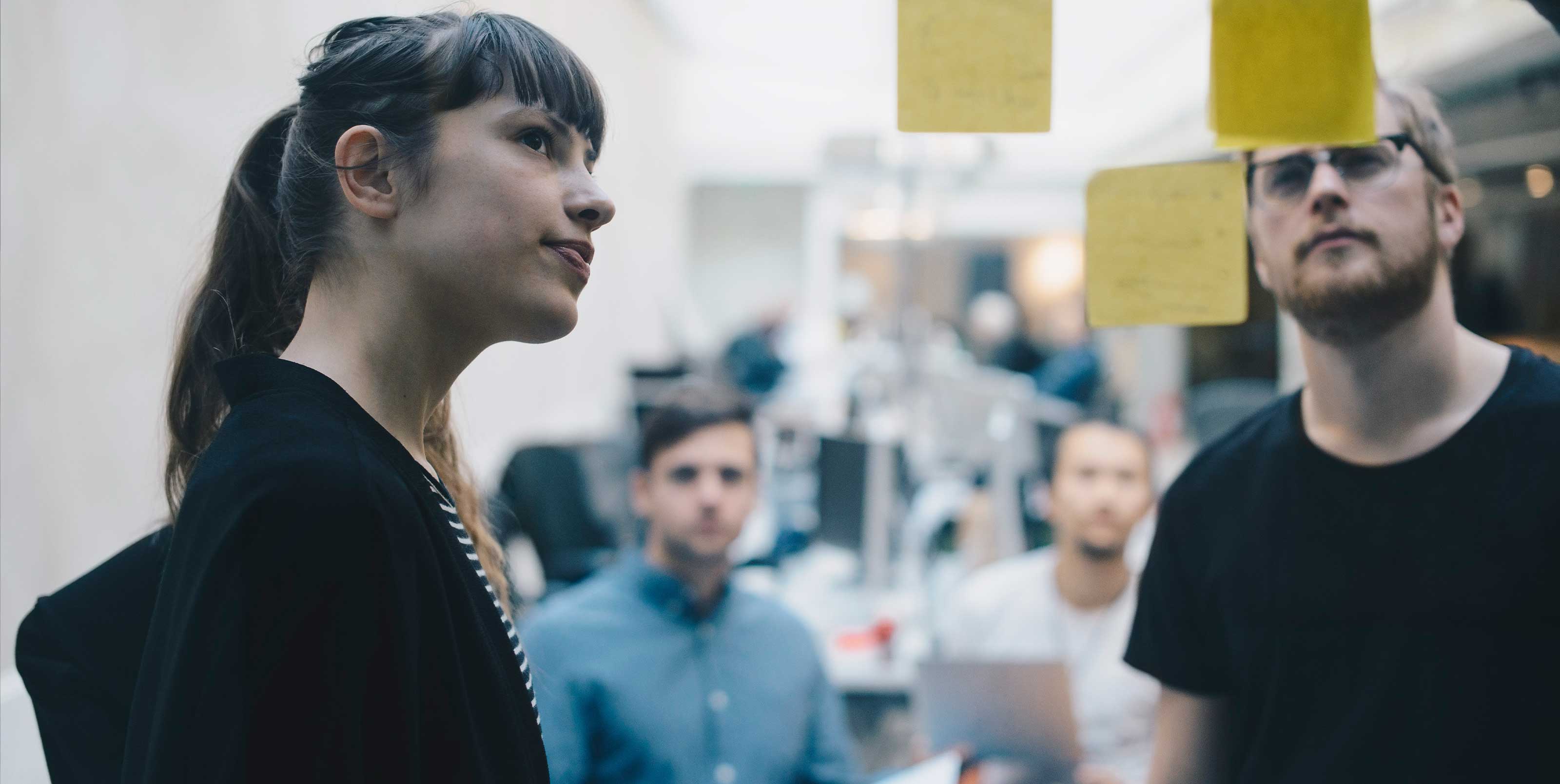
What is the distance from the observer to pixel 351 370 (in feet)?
2.07

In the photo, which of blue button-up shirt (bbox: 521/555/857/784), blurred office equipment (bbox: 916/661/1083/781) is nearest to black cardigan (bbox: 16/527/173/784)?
blue button-up shirt (bbox: 521/555/857/784)

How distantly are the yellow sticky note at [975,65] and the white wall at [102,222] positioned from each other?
26cm

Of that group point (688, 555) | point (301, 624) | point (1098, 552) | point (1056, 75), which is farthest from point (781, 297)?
point (301, 624)

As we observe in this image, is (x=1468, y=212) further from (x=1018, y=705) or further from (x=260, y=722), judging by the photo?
(x=260, y=722)

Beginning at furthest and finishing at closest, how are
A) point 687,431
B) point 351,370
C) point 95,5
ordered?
point 687,431 < point 95,5 < point 351,370

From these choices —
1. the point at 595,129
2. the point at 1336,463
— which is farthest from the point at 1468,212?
the point at 595,129

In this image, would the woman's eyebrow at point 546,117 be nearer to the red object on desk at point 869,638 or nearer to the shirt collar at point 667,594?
the shirt collar at point 667,594

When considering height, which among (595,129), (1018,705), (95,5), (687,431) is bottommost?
(1018,705)

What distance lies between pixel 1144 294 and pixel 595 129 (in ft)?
1.70

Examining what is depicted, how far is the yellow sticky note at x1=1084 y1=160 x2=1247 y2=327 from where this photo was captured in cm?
93

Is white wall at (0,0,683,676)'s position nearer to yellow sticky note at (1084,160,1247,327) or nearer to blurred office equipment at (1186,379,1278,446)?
yellow sticky note at (1084,160,1247,327)

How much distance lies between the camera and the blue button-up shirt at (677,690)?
1.83m

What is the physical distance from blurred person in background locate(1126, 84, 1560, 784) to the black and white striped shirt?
67cm

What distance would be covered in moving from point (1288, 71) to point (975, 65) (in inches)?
11.0
